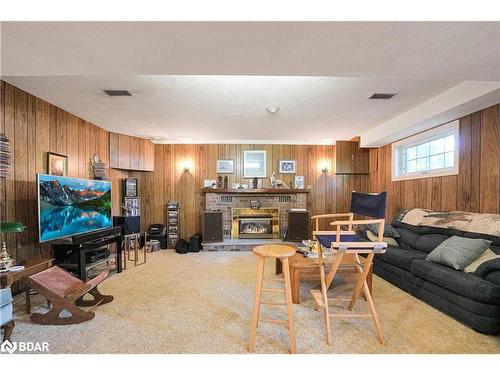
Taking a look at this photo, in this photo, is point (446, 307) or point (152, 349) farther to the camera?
point (446, 307)

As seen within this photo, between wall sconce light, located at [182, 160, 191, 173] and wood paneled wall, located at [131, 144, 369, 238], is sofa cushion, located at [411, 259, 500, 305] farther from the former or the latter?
wall sconce light, located at [182, 160, 191, 173]

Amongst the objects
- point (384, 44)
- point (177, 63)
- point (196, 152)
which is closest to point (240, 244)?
point (196, 152)

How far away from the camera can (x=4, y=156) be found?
2305 millimetres

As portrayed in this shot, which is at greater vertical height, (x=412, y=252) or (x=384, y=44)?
(x=384, y=44)

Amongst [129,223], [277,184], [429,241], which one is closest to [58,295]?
[129,223]

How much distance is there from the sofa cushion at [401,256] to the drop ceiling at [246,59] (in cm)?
188

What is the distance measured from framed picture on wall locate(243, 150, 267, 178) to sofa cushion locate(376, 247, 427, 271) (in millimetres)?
2944

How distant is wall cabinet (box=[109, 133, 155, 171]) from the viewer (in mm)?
4410

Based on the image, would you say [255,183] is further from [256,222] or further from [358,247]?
[358,247]

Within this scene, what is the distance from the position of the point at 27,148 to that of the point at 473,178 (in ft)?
17.7

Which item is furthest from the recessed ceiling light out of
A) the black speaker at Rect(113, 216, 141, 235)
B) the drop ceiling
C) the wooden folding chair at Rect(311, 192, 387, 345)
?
the black speaker at Rect(113, 216, 141, 235)
